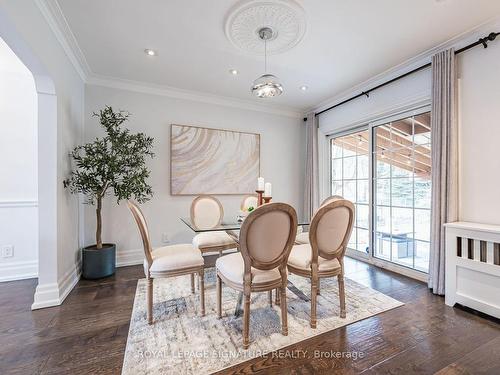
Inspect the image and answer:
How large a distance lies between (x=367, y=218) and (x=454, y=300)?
1.57 meters

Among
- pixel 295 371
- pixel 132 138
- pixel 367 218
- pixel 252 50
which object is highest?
pixel 252 50

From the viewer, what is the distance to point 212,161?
387 cm

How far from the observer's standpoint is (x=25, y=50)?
181 centimetres

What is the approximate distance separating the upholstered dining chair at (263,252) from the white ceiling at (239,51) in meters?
1.77

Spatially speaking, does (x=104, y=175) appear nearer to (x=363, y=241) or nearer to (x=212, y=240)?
(x=212, y=240)

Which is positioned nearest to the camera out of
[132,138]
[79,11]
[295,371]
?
[295,371]

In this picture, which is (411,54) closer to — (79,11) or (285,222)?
(285,222)

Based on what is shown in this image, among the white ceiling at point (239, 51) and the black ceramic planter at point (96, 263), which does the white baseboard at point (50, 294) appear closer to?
the black ceramic planter at point (96, 263)

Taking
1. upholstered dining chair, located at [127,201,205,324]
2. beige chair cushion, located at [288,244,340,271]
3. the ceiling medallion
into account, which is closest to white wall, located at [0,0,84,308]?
upholstered dining chair, located at [127,201,205,324]

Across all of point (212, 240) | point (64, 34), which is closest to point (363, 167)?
point (212, 240)

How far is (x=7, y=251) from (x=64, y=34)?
8.41ft

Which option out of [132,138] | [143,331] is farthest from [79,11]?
[143,331]

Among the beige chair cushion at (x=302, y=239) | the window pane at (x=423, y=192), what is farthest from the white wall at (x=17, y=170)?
the window pane at (x=423, y=192)

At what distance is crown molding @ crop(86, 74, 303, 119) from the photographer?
3.31 meters
